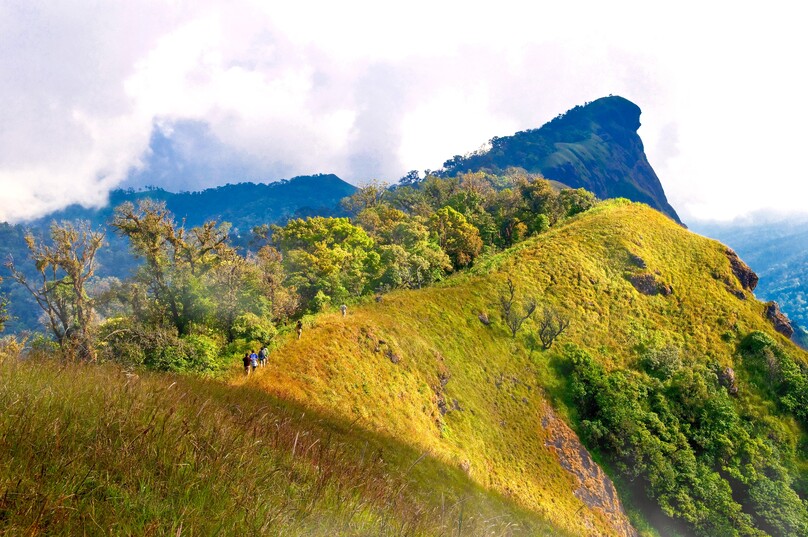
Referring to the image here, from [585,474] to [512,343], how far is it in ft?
36.6

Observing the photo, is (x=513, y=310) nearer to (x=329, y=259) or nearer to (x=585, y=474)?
(x=585, y=474)

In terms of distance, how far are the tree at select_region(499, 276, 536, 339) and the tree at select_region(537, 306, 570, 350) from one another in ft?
4.67

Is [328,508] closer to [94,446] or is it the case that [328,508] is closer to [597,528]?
[94,446]

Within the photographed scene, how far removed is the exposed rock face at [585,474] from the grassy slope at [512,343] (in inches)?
29.9

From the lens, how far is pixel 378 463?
19.7ft

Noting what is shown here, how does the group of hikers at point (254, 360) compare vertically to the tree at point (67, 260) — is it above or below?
below

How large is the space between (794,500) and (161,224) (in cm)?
5049

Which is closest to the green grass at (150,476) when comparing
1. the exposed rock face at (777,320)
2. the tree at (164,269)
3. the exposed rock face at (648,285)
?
the tree at (164,269)

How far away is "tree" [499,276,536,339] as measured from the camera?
37281mm

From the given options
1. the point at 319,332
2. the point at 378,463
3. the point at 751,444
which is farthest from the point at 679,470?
the point at 378,463

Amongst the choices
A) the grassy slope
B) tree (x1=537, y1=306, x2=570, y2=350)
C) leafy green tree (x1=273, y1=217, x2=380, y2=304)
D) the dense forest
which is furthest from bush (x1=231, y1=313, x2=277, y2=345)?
tree (x1=537, y1=306, x2=570, y2=350)

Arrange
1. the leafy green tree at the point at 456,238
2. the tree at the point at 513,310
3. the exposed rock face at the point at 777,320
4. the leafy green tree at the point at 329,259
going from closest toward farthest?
1. the leafy green tree at the point at 329,259
2. the tree at the point at 513,310
3. the exposed rock face at the point at 777,320
4. the leafy green tree at the point at 456,238

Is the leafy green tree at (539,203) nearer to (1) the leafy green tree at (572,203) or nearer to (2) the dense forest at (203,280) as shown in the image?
(1) the leafy green tree at (572,203)

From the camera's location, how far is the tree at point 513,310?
3728cm
